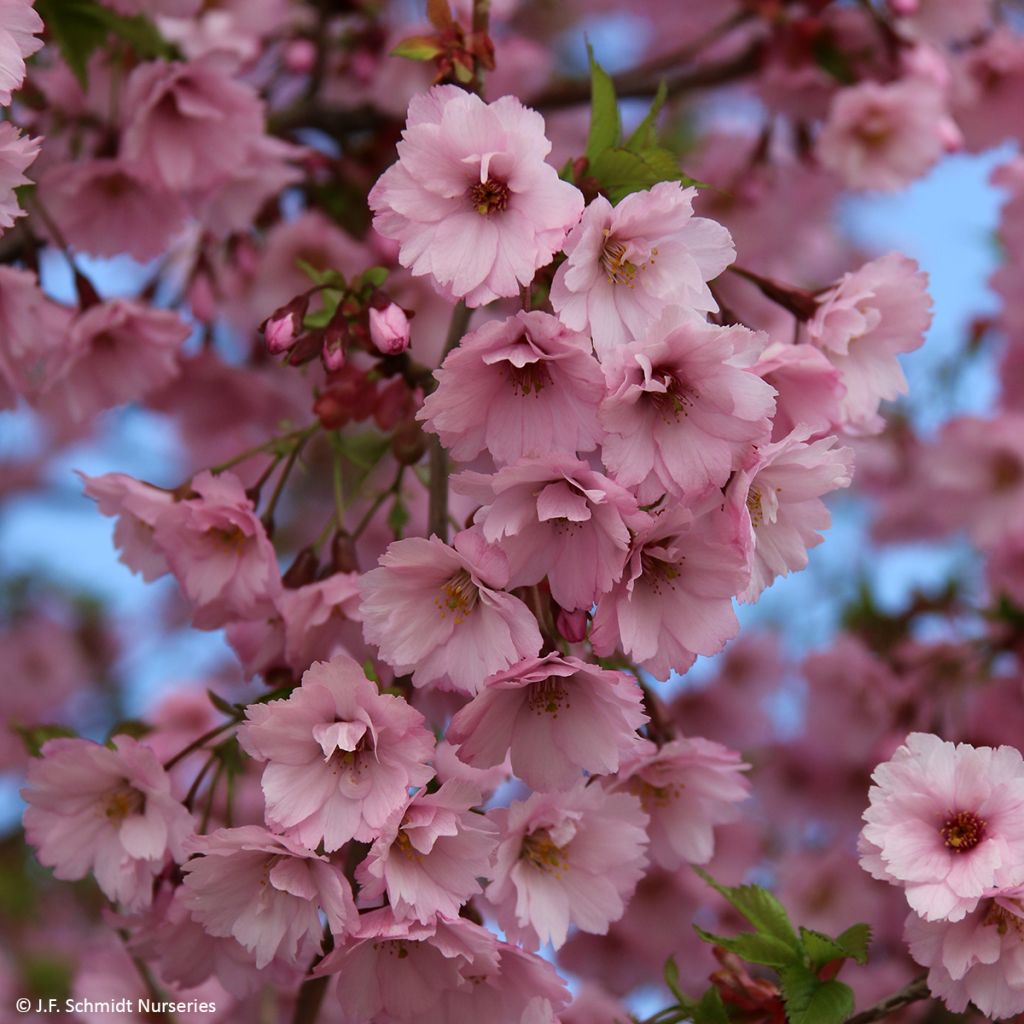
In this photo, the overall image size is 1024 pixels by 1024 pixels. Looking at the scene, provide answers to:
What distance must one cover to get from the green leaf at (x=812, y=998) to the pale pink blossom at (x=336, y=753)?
0.54 m

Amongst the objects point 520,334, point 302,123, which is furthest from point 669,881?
point 302,123

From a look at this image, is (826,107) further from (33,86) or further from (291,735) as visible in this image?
(291,735)

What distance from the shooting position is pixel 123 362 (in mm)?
2373

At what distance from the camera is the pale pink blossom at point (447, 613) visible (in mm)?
1492

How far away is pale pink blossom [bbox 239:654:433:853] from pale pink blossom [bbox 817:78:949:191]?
1.81 m

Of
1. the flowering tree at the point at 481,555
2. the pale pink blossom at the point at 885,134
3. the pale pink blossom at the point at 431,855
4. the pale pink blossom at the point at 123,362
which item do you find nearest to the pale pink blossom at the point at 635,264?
the flowering tree at the point at 481,555

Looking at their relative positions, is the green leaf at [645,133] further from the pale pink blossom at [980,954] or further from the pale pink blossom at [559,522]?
the pale pink blossom at [980,954]

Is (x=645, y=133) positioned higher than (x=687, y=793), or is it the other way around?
(x=645, y=133)

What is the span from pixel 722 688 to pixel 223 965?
2022 millimetres

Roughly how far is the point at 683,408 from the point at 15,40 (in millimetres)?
928

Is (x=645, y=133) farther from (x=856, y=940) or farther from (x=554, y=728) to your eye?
(x=856, y=940)

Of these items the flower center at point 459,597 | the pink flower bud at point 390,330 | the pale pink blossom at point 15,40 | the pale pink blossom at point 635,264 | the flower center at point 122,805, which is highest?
the pale pink blossom at point 15,40

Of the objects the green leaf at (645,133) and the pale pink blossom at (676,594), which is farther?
the green leaf at (645,133)

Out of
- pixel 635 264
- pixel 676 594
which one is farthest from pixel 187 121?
pixel 676 594
